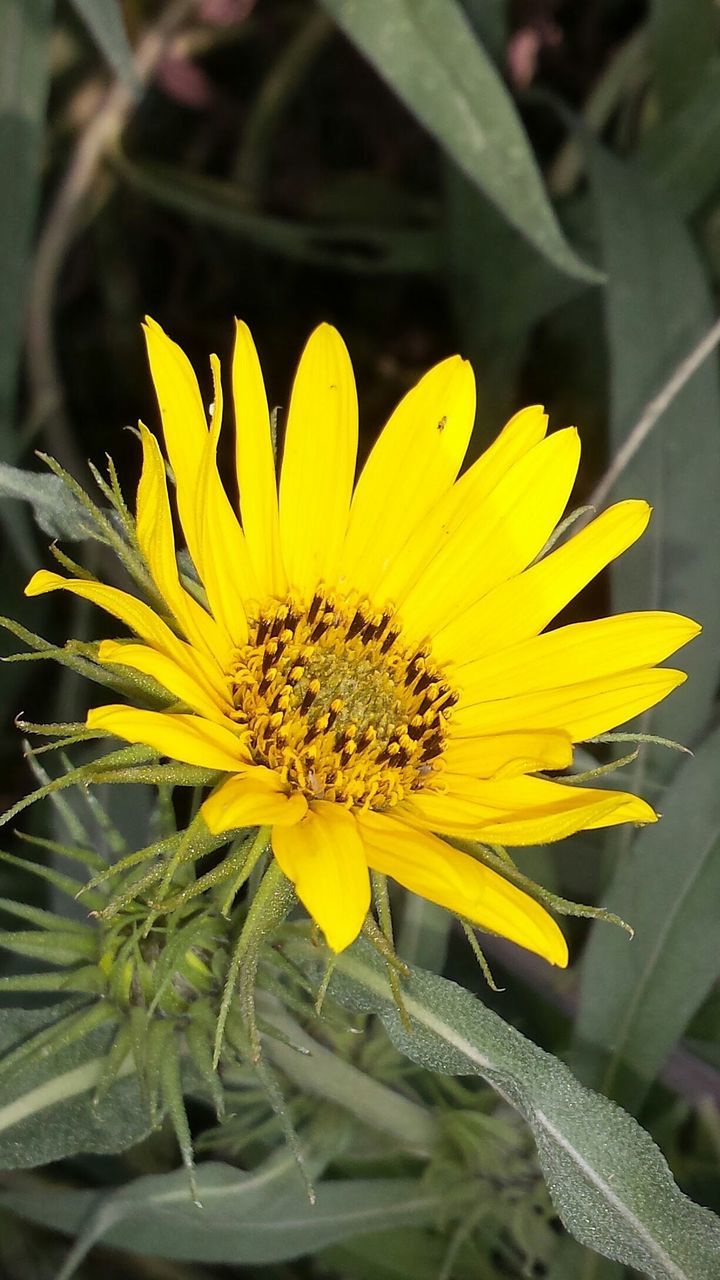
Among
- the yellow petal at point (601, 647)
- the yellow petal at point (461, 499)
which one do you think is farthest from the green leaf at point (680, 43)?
the yellow petal at point (601, 647)

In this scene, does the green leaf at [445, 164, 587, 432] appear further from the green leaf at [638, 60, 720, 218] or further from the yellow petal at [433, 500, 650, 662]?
the yellow petal at [433, 500, 650, 662]

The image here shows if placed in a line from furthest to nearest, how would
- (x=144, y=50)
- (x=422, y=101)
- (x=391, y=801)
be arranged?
(x=144, y=50)
(x=422, y=101)
(x=391, y=801)

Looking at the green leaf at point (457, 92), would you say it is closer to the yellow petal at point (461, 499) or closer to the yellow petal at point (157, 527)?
the yellow petal at point (461, 499)

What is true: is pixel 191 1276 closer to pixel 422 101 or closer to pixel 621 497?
pixel 621 497

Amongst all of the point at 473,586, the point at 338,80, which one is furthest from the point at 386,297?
the point at 473,586

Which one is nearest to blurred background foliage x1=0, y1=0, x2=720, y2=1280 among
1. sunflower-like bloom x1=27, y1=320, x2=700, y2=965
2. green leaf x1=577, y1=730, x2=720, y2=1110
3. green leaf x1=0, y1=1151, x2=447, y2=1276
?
green leaf x1=577, y1=730, x2=720, y2=1110

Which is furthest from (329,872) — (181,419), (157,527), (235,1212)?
(235,1212)

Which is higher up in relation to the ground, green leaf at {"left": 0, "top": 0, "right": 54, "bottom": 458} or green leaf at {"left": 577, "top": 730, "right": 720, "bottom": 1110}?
green leaf at {"left": 0, "top": 0, "right": 54, "bottom": 458}

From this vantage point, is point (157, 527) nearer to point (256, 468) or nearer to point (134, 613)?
point (134, 613)
